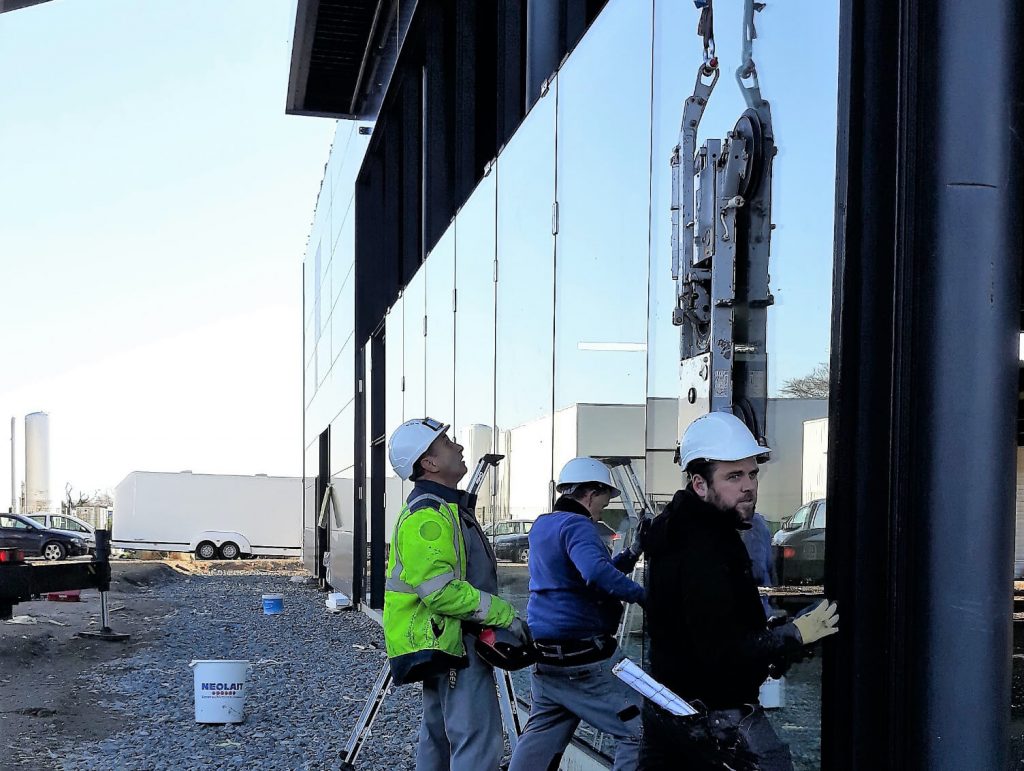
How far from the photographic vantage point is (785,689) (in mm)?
4082

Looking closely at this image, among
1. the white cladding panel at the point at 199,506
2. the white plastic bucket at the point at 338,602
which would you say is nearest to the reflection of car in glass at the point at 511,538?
the white plastic bucket at the point at 338,602

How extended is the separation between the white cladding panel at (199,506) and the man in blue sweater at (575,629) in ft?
124

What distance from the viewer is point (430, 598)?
181 inches

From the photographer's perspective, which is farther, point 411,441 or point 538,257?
point 538,257

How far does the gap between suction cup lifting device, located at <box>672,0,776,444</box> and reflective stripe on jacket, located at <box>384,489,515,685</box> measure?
1099 mm

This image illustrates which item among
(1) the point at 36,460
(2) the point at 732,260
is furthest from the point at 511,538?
(1) the point at 36,460

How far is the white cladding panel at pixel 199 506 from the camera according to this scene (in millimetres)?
42031

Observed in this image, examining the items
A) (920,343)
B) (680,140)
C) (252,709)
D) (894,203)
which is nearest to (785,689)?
(920,343)

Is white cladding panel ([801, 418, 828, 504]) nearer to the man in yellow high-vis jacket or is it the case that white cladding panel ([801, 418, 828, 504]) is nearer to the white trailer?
the man in yellow high-vis jacket

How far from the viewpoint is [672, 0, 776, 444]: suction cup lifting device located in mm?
4293

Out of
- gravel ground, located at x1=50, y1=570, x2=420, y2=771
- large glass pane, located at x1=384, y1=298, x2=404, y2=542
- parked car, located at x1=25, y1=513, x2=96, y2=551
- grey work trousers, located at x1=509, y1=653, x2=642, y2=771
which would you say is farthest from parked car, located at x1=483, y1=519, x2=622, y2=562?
parked car, located at x1=25, y1=513, x2=96, y2=551

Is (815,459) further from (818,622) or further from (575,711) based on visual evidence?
(575,711)

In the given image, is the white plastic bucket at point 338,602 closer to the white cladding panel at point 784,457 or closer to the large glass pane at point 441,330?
the large glass pane at point 441,330

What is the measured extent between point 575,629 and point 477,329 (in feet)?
17.7
